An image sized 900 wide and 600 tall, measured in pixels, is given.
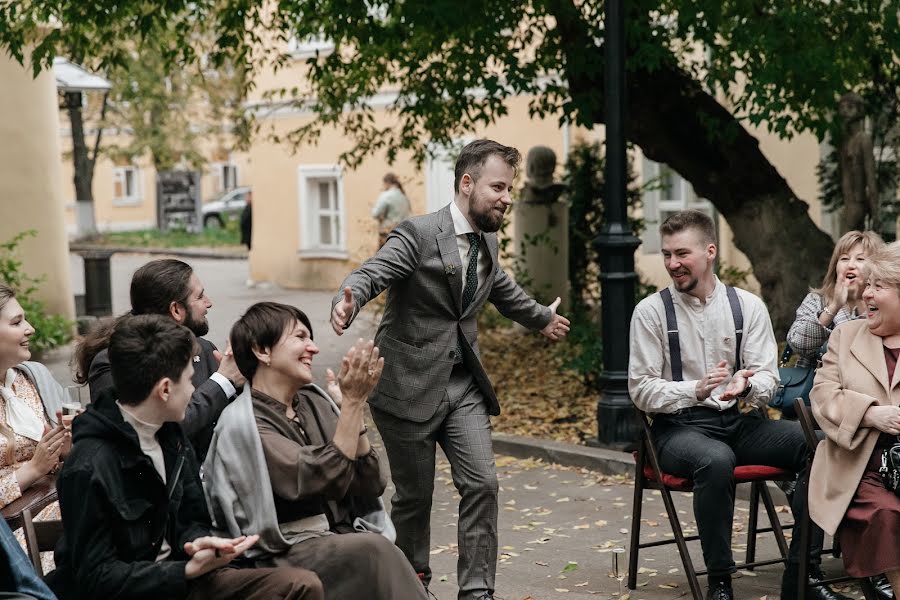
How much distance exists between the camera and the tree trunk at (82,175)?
112 ft

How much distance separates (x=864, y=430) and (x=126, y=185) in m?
46.5

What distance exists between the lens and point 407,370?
566 centimetres

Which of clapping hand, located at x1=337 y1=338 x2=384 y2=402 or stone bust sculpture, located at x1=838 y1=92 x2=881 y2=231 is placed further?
stone bust sculpture, located at x1=838 y1=92 x2=881 y2=231

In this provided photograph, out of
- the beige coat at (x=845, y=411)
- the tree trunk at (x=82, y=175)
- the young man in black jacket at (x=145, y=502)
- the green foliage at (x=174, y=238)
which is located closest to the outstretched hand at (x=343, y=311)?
the young man in black jacket at (x=145, y=502)

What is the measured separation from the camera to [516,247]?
1504 cm

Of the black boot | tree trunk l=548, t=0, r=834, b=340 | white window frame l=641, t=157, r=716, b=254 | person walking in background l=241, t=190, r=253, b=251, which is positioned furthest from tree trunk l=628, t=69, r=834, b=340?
person walking in background l=241, t=190, r=253, b=251

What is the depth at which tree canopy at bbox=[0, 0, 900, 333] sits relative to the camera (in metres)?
9.96

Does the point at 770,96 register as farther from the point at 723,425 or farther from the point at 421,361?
the point at 421,361

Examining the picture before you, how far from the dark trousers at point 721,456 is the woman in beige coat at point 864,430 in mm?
300

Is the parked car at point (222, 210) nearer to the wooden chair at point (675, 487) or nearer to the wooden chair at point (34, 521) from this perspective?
the wooden chair at point (675, 487)

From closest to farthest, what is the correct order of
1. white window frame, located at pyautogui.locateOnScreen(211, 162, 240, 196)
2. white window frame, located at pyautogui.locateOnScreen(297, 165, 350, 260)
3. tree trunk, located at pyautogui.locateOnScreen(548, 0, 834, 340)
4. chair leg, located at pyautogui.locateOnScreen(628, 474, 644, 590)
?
chair leg, located at pyautogui.locateOnScreen(628, 474, 644, 590), tree trunk, located at pyautogui.locateOnScreen(548, 0, 834, 340), white window frame, located at pyautogui.locateOnScreen(297, 165, 350, 260), white window frame, located at pyautogui.locateOnScreen(211, 162, 240, 196)

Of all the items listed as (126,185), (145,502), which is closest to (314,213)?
(145,502)

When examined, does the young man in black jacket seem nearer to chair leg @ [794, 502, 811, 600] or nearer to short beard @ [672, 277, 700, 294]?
chair leg @ [794, 502, 811, 600]

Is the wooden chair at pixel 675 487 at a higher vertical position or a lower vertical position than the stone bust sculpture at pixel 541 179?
lower
